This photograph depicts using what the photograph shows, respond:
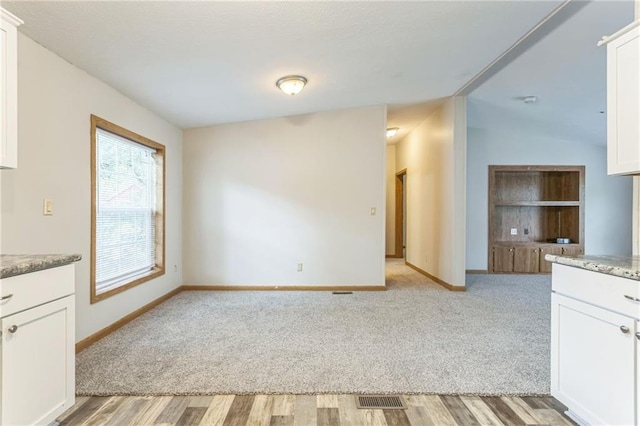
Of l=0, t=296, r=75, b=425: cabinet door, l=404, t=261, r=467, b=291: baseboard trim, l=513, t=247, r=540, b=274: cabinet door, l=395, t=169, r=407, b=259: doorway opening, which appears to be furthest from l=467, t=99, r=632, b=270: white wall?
l=0, t=296, r=75, b=425: cabinet door

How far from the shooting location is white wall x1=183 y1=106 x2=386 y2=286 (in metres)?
4.73

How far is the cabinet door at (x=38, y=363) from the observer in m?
1.42

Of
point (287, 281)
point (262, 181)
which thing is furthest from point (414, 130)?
point (287, 281)

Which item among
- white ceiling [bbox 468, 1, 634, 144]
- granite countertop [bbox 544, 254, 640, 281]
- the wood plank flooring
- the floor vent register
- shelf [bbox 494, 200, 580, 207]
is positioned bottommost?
the wood plank flooring

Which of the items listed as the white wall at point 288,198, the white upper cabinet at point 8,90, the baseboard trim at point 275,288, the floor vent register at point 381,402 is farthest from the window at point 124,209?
the floor vent register at point 381,402

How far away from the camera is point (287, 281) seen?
4750 mm

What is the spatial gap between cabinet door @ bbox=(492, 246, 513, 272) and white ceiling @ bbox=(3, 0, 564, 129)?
3.12 meters

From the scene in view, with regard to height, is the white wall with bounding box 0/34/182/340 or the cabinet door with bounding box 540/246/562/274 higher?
the white wall with bounding box 0/34/182/340

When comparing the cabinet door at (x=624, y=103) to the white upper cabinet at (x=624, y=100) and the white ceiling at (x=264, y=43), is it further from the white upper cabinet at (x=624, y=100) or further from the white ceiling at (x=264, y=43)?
the white ceiling at (x=264, y=43)

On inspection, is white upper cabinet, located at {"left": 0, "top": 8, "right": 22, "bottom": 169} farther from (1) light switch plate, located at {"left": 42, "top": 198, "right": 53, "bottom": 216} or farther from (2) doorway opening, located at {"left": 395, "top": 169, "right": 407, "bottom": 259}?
(2) doorway opening, located at {"left": 395, "top": 169, "right": 407, "bottom": 259}

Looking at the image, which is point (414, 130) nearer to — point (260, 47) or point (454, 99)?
point (454, 99)

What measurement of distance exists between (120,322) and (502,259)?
6.07m

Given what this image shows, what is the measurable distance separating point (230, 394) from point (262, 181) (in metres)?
3.18

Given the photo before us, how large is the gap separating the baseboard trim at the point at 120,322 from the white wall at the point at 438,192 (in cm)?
397
